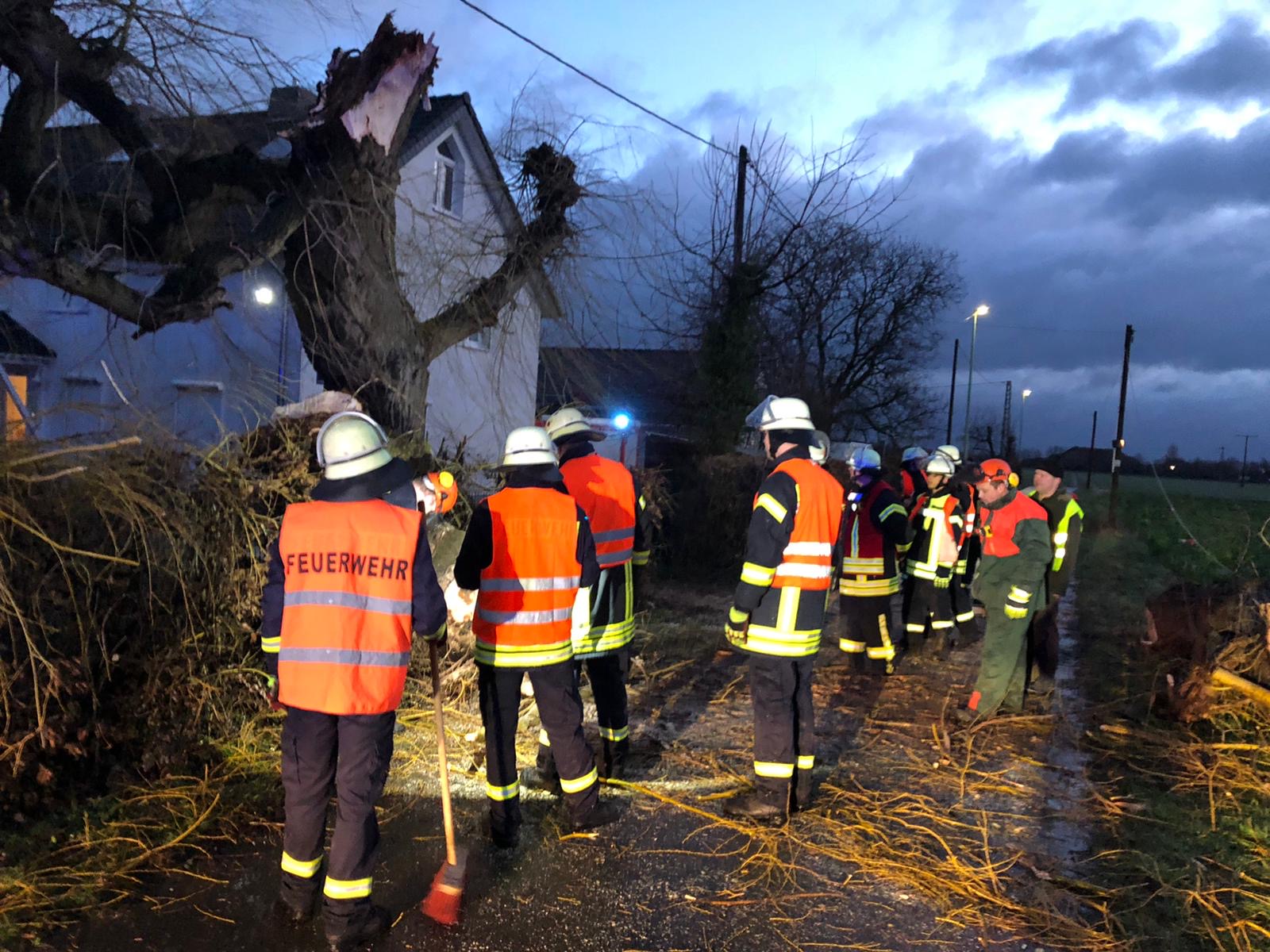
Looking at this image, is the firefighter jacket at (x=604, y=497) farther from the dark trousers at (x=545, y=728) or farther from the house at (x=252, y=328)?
the house at (x=252, y=328)

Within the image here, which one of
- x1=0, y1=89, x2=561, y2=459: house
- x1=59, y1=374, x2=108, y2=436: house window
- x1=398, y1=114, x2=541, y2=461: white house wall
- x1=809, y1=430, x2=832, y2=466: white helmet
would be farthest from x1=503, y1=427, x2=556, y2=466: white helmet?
x1=398, y1=114, x2=541, y2=461: white house wall

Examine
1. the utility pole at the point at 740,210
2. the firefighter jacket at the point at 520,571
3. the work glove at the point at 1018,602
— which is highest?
the utility pole at the point at 740,210

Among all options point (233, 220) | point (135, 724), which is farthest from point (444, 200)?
point (135, 724)

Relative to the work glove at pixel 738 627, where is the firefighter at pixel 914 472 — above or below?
above

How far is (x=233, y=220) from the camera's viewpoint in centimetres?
687

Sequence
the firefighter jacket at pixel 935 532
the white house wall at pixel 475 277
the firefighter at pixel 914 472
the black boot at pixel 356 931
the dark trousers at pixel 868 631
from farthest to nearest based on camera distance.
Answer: the firefighter at pixel 914 472 → the firefighter jacket at pixel 935 532 → the dark trousers at pixel 868 631 → the white house wall at pixel 475 277 → the black boot at pixel 356 931

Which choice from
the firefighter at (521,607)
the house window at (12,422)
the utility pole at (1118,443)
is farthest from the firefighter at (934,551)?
the utility pole at (1118,443)

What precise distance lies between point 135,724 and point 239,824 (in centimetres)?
83

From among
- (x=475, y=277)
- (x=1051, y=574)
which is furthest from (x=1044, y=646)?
(x=475, y=277)

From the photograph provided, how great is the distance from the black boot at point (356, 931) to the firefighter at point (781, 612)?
6.46 ft

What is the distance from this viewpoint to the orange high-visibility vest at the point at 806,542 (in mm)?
4703

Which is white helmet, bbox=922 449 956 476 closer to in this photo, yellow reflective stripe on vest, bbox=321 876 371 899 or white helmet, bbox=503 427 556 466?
white helmet, bbox=503 427 556 466

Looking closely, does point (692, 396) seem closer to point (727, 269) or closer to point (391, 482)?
point (727, 269)

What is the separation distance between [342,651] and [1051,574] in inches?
225
